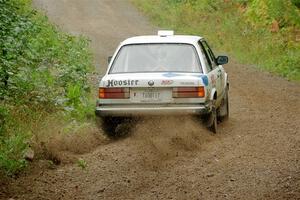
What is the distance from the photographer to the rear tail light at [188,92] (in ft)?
30.4

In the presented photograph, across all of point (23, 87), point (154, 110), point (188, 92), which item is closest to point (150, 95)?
point (154, 110)

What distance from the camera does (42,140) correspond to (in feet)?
28.9

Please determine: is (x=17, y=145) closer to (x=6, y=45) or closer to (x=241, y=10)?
(x=6, y=45)

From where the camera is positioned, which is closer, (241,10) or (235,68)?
→ (235,68)

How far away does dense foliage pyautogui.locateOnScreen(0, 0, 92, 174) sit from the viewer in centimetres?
813

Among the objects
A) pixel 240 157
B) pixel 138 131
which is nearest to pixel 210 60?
pixel 138 131

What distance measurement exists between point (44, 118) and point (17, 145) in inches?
65.1

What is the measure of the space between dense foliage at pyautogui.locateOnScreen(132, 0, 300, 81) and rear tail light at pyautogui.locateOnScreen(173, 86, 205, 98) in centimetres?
944

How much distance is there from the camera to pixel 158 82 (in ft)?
30.5

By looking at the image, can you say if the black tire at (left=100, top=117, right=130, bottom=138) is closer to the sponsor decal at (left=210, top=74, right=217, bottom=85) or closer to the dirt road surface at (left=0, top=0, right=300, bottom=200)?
the dirt road surface at (left=0, top=0, right=300, bottom=200)

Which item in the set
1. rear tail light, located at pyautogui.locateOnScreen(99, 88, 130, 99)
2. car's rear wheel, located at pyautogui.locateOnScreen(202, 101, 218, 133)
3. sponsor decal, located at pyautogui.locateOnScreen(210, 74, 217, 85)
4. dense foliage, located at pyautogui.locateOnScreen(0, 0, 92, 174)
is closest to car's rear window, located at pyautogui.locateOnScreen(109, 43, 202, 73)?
sponsor decal, located at pyautogui.locateOnScreen(210, 74, 217, 85)

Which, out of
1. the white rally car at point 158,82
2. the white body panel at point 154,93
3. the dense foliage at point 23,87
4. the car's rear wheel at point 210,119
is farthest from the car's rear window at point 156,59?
the dense foliage at point 23,87

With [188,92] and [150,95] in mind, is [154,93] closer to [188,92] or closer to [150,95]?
[150,95]

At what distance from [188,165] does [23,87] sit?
150 inches
